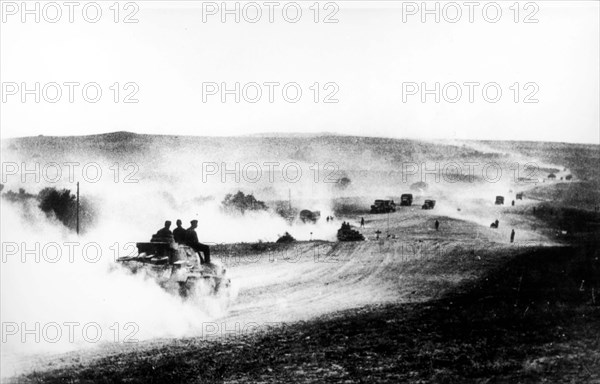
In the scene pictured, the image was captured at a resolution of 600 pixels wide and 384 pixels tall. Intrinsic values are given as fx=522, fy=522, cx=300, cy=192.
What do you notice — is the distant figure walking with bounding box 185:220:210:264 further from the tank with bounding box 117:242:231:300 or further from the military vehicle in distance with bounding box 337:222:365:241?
the military vehicle in distance with bounding box 337:222:365:241

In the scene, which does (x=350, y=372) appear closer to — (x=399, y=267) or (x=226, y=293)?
(x=226, y=293)

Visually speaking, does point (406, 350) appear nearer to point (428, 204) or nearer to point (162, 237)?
point (162, 237)

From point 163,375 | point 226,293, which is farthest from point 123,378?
point 226,293

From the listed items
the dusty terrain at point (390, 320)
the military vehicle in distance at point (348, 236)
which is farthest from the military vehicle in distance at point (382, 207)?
the dusty terrain at point (390, 320)

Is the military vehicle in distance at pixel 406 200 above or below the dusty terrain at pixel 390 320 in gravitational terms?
above

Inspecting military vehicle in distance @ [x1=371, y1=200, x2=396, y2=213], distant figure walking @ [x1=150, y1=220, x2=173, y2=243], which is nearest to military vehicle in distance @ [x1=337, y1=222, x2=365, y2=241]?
military vehicle in distance @ [x1=371, y1=200, x2=396, y2=213]

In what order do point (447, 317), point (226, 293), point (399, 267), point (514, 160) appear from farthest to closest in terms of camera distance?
point (514, 160), point (399, 267), point (226, 293), point (447, 317)

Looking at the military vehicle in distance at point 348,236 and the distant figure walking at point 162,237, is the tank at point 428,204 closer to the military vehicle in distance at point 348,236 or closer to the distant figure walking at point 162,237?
the military vehicle in distance at point 348,236

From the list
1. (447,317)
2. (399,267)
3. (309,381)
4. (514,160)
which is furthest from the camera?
(514,160)
